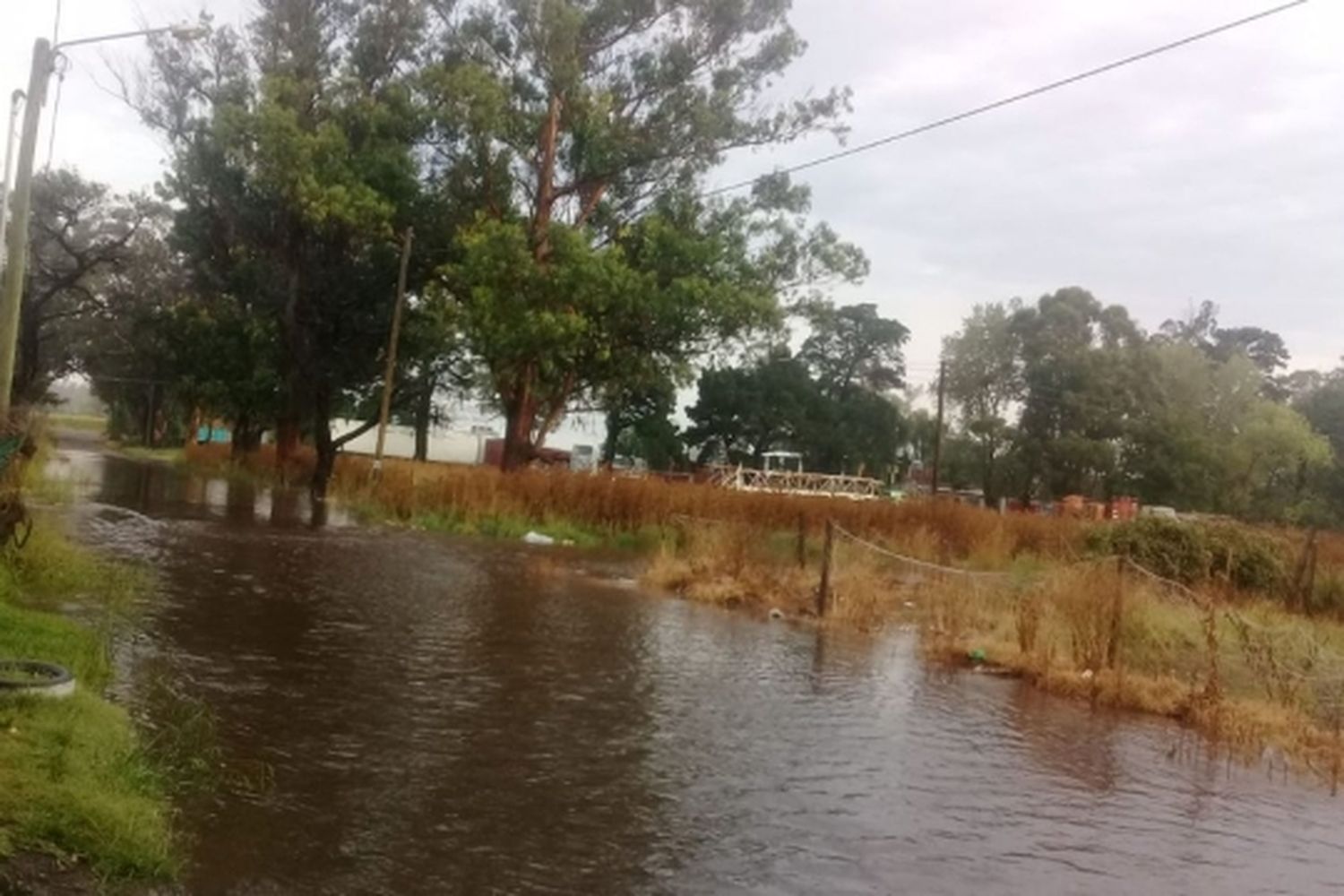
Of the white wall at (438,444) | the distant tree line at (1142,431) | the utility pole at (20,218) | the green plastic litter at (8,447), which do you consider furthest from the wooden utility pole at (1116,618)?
the white wall at (438,444)

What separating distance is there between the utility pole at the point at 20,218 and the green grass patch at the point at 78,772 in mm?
4424

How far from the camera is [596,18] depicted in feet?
107

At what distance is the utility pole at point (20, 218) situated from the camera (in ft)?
41.4

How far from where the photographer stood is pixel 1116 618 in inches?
489

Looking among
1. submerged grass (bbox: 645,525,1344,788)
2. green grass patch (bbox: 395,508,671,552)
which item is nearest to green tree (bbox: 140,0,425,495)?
green grass patch (bbox: 395,508,671,552)

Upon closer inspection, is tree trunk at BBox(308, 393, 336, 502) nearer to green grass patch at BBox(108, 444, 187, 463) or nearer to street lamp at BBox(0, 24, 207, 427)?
green grass patch at BBox(108, 444, 187, 463)

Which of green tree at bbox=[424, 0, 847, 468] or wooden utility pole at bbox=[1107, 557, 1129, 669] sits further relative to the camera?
green tree at bbox=[424, 0, 847, 468]

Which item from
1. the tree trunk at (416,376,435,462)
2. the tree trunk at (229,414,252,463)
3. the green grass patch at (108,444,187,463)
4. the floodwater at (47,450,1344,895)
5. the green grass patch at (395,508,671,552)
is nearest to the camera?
the floodwater at (47,450,1344,895)

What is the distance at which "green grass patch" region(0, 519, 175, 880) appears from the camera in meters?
4.99

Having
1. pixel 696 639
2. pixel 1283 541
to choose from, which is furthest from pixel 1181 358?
pixel 696 639

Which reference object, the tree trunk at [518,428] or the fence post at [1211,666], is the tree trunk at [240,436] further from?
the fence post at [1211,666]

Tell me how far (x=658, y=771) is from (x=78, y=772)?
11.1ft

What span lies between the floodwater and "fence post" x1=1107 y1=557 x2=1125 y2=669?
95cm

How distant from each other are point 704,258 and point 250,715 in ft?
79.7
